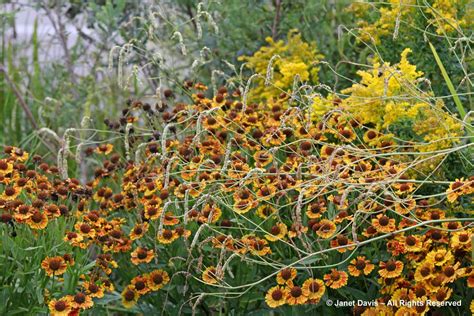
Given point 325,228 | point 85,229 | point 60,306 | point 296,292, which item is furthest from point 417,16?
point 60,306

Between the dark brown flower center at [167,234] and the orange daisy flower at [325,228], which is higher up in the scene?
the orange daisy flower at [325,228]

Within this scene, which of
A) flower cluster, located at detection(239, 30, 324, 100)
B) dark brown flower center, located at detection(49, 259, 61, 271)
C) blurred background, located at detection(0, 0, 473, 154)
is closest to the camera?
dark brown flower center, located at detection(49, 259, 61, 271)

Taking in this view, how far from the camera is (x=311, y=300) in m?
2.64

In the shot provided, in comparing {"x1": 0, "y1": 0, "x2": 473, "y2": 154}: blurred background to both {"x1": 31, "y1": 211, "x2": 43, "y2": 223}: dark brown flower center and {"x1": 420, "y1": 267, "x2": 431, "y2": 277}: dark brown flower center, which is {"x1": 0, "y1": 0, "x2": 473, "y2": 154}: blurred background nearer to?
{"x1": 31, "y1": 211, "x2": 43, "y2": 223}: dark brown flower center

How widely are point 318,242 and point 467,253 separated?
16.6 inches

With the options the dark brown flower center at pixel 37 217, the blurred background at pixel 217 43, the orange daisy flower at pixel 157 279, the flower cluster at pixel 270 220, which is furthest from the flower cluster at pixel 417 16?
the dark brown flower center at pixel 37 217

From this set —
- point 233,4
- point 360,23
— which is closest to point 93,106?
point 233,4

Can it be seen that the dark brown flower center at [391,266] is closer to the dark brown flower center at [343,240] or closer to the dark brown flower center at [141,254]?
the dark brown flower center at [343,240]

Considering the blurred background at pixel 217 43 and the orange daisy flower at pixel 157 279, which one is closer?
the orange daisy flower at pixel 157 279

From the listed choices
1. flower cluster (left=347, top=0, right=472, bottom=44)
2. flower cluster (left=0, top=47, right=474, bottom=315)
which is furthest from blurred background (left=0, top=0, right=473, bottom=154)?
flower cluster (left=0, top=47, right=474, bottom=315)

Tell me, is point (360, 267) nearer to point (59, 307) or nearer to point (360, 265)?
point (360, 265)

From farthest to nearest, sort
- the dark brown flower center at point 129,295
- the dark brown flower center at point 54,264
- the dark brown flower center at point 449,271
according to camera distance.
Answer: the dark brown flower center at point 129,295 < the dark brown flower center at point 54,264 < the dark brown flower center at point 449,271

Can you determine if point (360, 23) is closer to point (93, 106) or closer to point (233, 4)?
point (233, 4)

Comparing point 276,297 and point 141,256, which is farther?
point 141,256
